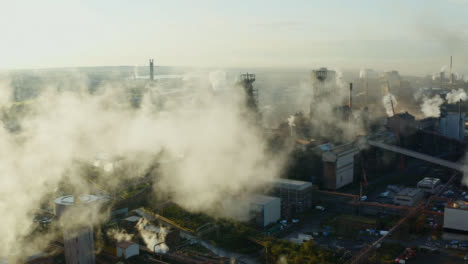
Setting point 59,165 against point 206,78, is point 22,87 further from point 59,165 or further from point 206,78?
point 206,78

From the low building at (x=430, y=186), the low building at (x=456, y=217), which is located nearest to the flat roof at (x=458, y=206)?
the low building at (x=456, y=217)

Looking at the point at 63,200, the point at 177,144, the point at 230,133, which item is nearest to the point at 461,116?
the point at 230,133

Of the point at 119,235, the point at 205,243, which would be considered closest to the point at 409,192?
the point at 205,243

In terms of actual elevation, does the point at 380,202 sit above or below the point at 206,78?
below

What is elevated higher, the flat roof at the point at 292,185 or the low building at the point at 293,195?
the flat roof at the point at 292,185

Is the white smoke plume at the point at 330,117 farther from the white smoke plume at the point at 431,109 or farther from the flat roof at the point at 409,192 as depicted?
the white smoke plume at the point at 431,109

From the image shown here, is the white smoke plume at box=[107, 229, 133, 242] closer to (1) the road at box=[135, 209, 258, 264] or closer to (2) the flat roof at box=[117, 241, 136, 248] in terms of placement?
(2) the flat roof at box=[117, 241, 136, 248]
